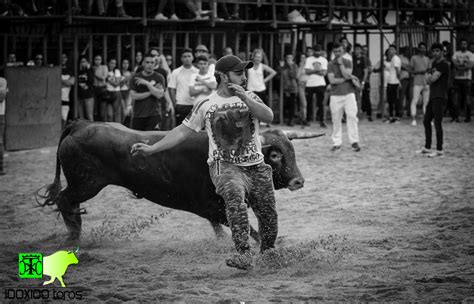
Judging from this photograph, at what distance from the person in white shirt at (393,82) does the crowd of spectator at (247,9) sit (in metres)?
2.06

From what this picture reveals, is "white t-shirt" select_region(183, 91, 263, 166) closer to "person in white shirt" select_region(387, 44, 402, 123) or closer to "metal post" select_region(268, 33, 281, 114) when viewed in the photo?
"metal post" select_region(268, 33, 281, 114)

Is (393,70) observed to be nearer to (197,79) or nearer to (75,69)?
(75,69)

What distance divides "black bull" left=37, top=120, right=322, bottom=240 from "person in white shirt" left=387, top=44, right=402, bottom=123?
1401 centimetres

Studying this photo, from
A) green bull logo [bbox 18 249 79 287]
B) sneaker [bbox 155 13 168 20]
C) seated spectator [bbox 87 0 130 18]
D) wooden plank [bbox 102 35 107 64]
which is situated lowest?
green bull logo [bbox 18 249 79 287]

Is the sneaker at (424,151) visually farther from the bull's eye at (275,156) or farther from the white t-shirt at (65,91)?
the white t-shirt at (65,91)

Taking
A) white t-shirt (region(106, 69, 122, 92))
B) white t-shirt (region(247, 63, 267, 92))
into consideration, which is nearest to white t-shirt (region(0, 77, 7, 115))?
white t-shirt (region(106, 69, 122, 92))

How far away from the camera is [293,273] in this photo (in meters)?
6.07

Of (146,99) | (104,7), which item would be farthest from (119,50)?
(146,99)

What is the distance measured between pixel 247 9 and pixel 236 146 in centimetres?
1575

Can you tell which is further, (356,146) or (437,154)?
(356,146)

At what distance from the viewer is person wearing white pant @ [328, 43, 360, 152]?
14.5 m

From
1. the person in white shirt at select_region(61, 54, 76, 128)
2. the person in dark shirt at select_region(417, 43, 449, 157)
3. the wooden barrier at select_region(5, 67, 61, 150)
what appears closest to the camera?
the person in dark shirt at select_region(417, 43, 449, 157)

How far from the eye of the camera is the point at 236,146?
6258 mm

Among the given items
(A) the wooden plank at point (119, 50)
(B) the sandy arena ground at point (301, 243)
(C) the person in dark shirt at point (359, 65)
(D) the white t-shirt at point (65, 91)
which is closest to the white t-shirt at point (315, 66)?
(C) the person in dark shirt at point (359, 65)
